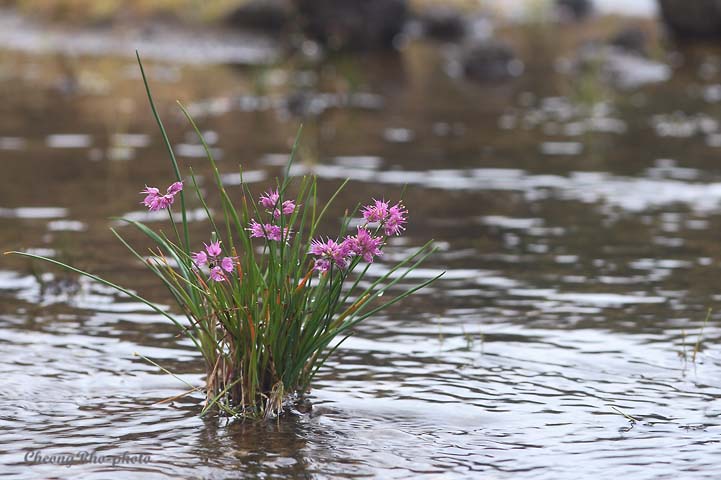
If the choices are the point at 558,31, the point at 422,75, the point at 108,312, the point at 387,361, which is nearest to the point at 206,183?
the point at 108,312

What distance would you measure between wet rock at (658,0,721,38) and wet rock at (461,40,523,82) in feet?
16.7

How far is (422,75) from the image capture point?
21.0m

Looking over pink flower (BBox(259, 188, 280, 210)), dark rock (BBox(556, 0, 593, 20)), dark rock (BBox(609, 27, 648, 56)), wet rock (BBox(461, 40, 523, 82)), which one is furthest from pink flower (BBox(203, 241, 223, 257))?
dark rock (BBox(556, 0, 593, 20))

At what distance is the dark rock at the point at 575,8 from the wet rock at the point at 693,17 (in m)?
10.3

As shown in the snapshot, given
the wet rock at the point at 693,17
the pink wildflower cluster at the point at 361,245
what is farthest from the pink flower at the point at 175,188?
the wet rock at the point at 693,17

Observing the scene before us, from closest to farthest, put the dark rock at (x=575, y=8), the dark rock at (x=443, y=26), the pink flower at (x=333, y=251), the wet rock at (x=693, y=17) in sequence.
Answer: the pink flower at (x=333, y=251), the wet rock at (x=693, y=17), the dark rock at (x=443, y=26), the dark rock at (x=575, y=8)

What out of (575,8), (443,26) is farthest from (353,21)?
(575,8)

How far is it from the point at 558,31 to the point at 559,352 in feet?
87.1

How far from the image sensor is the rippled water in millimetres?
4574

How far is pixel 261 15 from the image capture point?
26156mm

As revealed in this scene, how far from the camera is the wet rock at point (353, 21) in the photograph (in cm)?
2358

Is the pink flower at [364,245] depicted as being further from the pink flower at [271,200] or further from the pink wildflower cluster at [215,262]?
the pink wildflower cluster at [215,262]

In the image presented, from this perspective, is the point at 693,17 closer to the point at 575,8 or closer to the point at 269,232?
the point at 575,8

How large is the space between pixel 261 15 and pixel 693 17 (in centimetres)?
989
